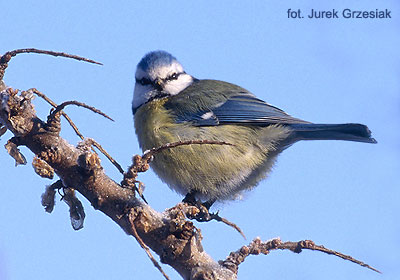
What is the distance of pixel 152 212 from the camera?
5.71ft

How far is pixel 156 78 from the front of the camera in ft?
12.7

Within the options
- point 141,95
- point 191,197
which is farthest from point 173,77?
point 191,197

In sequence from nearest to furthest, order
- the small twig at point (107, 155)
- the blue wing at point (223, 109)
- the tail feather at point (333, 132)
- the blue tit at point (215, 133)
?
the small twig at point (107, 155), the tail feather at point (333, 132), the blue tit at point (215, 133), the blue wing at point (223, 109)

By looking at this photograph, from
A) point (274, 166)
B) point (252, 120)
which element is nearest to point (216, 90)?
point (252, 120)

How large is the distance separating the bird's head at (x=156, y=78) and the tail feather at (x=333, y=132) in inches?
41.0

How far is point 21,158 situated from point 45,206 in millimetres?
235

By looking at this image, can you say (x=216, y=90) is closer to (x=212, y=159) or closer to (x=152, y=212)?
(x=212, y=159)

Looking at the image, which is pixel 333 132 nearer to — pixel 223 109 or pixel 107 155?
pixel 223 109

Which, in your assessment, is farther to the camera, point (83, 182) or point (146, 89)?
point (146, 89)

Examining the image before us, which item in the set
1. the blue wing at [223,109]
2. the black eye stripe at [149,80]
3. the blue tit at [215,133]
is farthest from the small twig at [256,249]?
the black eye stripe at [149,80]

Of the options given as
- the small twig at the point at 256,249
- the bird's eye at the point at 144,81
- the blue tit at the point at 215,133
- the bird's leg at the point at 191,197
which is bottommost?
the small twig at the point at 256,249

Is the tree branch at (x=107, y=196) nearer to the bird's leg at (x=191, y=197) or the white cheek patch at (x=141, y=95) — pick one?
the bird's leg at (x=191, y=197)

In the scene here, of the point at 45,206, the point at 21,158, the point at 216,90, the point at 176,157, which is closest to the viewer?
the point at 21,158

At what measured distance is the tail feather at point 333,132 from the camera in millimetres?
2936
